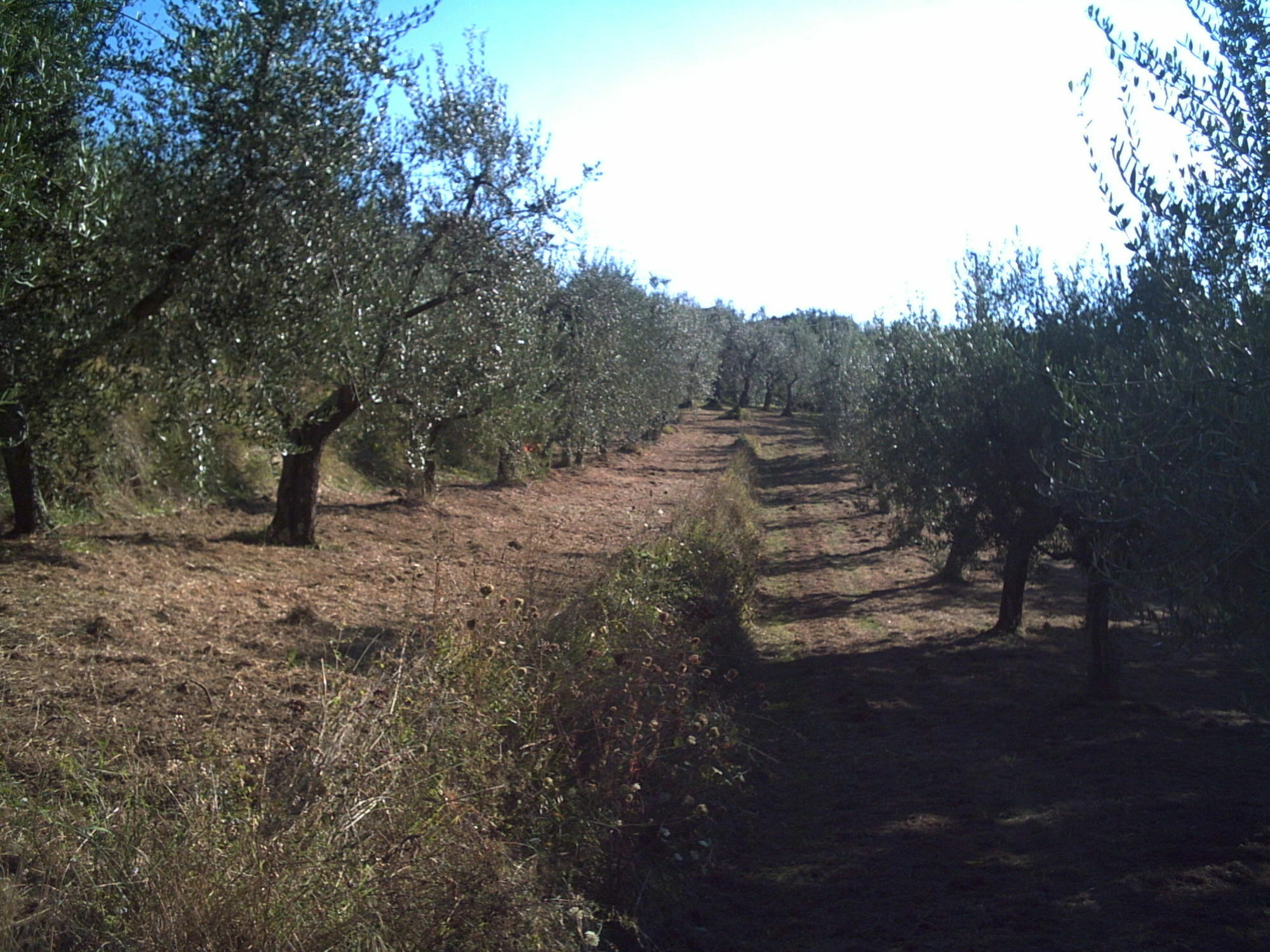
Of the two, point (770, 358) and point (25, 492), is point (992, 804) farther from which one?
point (770, 358)

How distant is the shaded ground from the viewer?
17.8 feet

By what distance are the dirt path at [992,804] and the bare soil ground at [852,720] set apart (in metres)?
0.02

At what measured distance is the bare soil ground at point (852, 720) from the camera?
5156 mm

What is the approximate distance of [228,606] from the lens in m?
8.71

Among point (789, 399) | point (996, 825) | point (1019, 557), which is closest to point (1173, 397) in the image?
point (996, 825)

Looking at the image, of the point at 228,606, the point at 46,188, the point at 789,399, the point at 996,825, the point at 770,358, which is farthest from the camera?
the point at 770,358

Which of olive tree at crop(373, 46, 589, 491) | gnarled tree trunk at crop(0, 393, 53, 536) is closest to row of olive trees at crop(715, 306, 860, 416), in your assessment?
olive tree at crop(373, 46, 589, 491)

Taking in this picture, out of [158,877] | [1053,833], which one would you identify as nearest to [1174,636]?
[1053,833]

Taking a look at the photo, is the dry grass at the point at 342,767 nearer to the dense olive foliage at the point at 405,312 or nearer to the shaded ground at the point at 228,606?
the shaded ground at the point at 228,606

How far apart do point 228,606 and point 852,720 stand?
576cm

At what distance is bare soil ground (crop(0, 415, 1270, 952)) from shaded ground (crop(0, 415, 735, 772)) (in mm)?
36

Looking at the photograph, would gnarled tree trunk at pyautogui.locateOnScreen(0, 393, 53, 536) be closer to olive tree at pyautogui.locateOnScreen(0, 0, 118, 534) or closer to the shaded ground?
the shaded ground

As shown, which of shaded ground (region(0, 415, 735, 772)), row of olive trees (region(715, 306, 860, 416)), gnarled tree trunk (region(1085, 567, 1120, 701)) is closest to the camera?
shaded ground (region(0, 415, 735, 772))

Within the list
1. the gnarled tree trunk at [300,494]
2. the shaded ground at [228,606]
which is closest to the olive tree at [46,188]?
the shaded ground at [228,606]
